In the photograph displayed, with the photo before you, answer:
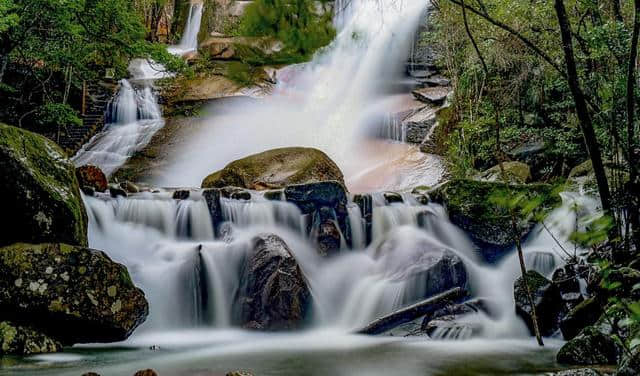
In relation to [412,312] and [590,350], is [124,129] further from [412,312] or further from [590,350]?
[590,350]

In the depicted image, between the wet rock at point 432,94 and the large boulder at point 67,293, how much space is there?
1281 centimetres

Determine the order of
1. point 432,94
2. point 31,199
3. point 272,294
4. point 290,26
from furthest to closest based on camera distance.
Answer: point 432,94, point 272,294, point 31,199, point 290,26

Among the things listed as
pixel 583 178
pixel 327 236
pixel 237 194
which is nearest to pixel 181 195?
pixel 237 194

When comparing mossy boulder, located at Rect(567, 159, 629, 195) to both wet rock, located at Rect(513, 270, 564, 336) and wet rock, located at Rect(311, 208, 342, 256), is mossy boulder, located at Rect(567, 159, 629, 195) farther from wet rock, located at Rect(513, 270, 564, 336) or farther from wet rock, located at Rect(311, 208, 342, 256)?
wet rock, located at Rect(311, 208, 342, 256)

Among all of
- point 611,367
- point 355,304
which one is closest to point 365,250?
point 355,304

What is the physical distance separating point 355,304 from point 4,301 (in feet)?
13.4

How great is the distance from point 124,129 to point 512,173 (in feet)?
39.7

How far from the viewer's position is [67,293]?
202 inches

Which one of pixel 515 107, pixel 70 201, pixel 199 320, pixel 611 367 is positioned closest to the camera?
pixel 611 367

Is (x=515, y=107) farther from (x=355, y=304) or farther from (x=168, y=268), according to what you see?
(x=168, y=268)

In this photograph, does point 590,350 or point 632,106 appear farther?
point 590,350

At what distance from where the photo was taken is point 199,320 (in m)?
6.66

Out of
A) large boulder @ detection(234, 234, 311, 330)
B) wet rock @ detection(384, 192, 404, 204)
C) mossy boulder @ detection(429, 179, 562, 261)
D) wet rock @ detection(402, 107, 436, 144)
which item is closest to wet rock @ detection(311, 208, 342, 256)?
wet rock @ detection(384, 192, 404, 204)

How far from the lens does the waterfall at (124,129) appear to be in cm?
1521
